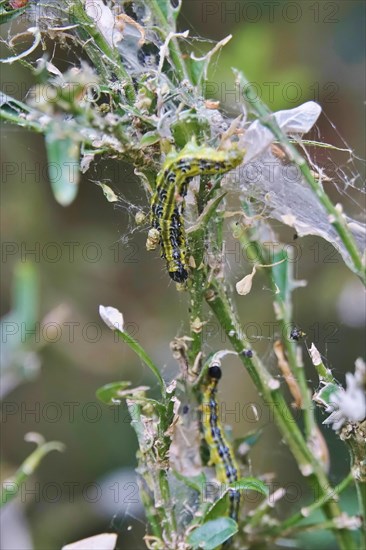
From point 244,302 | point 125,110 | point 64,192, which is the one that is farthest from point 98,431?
point 64,192

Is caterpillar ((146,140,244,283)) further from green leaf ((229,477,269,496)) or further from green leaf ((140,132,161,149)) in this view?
green leaf ((229,477,269,496))

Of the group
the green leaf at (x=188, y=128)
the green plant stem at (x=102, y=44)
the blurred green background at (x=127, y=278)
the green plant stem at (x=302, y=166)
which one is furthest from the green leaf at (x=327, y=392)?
the blurred green background at (x=127, y=278)

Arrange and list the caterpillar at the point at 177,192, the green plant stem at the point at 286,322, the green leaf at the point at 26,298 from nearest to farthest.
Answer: the caterpillar at the point at 177,192
the green leaf at the point at 26,298
the green plant stem at the point at 286,322

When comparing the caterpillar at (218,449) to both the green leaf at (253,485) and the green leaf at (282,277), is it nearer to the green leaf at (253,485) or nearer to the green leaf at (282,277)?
the green leaf at (253,485)

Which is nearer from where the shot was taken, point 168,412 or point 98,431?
point 168,412

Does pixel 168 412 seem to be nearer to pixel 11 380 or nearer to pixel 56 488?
pixel 11 380

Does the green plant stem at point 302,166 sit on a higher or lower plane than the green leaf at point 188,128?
lower

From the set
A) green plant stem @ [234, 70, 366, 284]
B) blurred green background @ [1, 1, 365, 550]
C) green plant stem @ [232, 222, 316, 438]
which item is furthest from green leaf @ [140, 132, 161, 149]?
blurred green background @ [1, 1, 365, 550]
